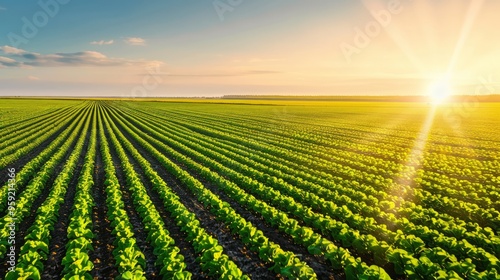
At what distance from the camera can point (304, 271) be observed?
6480 millimetres

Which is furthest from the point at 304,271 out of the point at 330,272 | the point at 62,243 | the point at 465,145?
the point at 465,145

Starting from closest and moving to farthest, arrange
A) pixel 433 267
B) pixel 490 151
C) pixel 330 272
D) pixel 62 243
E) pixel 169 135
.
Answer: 1. pixel 433 267
2. pixel 330 272
3. pixel 62 243
4. pixel 490 151
5. pixel 169 135

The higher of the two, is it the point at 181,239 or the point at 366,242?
the point at 366,242

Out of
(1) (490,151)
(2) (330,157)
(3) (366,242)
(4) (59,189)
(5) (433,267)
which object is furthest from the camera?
(1) (490,151)

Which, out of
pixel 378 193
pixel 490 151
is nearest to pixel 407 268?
pixel 378 193

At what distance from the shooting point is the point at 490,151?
76.4 feet

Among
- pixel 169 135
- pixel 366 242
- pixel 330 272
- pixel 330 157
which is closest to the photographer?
pixel 330 272

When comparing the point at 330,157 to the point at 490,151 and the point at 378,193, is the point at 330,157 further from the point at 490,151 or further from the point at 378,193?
the point at 490,151

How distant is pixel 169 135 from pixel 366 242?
83.6 ft

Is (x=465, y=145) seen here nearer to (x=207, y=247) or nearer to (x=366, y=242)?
(x=366, y=242)

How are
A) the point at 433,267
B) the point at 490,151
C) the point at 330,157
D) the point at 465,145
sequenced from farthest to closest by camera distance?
1. the point at 465,145
2. the point at 490,151
3. the point at 330,157
4. the point at 433,267

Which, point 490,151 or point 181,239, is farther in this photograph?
point 490,151

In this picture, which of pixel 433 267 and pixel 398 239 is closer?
pixel 433 267

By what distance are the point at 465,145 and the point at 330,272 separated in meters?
25.4
